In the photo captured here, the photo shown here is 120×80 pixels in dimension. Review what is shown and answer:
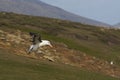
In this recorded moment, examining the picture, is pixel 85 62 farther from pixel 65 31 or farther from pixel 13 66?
pixel 65 31

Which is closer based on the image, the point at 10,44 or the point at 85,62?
the point at 10,44

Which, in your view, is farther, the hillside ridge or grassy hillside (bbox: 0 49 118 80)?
the hillside ridge

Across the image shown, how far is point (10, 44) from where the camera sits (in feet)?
172

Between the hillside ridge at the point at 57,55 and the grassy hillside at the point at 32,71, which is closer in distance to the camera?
the grassy hillside at the point at 32,71

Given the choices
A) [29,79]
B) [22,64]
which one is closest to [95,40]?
[22,64]

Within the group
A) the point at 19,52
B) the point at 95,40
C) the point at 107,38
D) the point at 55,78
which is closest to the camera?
the point at 55,78

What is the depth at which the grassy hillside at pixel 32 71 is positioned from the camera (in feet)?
107

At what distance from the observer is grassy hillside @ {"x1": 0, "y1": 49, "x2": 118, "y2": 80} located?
3259 cm

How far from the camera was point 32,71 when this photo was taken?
35906 mm

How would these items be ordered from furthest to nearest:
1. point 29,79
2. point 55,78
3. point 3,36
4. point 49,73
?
point 3,36 < point 49,73 < point 55,78 < point 29,79

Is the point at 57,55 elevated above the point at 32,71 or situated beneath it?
situated beneath

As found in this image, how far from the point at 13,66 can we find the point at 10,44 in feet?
53.4

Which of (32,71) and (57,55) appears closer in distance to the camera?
(32,71)

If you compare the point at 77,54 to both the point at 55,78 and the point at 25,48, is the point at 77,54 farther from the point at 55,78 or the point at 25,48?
the point at 55,78
